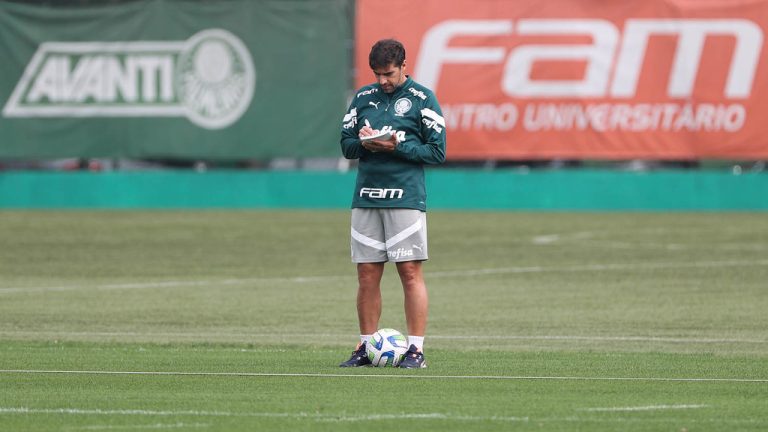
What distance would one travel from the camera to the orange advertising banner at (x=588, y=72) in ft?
110

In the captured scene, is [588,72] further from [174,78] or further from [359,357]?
[359,357]

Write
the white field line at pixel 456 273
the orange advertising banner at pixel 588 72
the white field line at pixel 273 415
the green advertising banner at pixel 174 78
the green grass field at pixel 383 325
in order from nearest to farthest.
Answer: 1. the white field line at pixel 273 415
2. the green grass field at pixel 383 325
3. the white field line at pixel 456 273
4. the orange advertising banner at pixel 588 72
5. the green advertising banner at pixel 174 78

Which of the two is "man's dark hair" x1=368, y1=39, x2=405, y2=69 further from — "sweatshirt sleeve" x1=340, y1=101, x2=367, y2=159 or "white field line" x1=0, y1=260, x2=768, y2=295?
"white field line" x1=0, y1=260, x2=768, y2=295

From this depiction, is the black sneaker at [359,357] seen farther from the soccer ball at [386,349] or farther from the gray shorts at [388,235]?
the gray shorts at [388,235]

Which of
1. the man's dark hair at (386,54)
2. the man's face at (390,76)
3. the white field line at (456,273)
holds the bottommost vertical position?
the white field line at (456,273)

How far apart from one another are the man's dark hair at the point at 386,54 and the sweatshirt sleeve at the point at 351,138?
0.45 metres

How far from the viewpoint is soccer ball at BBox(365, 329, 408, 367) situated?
1159 cm

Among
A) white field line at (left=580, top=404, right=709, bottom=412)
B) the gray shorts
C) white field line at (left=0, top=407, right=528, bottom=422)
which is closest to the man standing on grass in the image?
the gray shorts

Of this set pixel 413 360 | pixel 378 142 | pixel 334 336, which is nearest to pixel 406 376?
pixel 413 360

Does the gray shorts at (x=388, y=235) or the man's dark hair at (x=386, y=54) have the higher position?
the man's dark hair at (x=386, y=54)

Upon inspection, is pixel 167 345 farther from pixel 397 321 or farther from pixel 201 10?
pixel 201 10

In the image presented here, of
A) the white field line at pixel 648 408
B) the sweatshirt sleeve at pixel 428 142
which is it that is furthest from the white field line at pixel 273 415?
the sweatshirt sleeve at pixel 428 142

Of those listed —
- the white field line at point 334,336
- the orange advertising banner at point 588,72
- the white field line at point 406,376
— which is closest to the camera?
the white field line at point 406,376

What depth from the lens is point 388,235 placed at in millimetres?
11703
